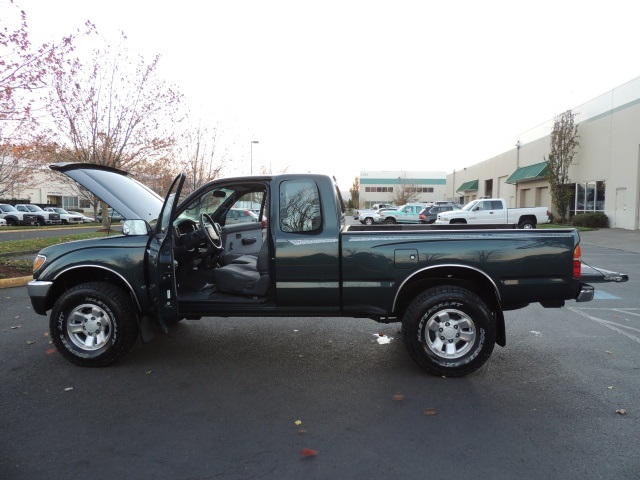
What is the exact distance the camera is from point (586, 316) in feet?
21.2

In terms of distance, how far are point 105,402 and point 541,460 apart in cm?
332

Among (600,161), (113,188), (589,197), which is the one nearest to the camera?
(113,188)

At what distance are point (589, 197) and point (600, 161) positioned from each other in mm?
2452

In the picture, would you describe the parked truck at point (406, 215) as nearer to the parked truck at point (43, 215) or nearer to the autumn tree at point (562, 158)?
the autumn tree at point (562, 158)

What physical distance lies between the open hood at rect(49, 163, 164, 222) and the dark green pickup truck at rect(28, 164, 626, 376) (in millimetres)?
14

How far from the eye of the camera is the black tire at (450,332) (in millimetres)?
4129

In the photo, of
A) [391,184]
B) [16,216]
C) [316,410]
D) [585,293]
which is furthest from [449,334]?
[391,184]

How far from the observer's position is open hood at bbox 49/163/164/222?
443 centimetres

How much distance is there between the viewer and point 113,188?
462cm

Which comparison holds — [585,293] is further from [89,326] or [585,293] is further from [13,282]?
[13,282]

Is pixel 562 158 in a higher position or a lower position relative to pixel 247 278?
higher

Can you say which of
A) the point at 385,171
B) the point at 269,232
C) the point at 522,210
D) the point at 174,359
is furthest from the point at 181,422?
the point at 385,171

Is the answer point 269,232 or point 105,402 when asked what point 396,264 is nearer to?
point 269,232

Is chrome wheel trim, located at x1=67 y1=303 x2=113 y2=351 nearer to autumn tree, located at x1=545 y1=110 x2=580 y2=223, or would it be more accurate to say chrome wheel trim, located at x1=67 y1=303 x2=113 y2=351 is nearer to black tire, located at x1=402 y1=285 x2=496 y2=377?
black tire, located at x1=402 y1=285 x2=496 y2=377
